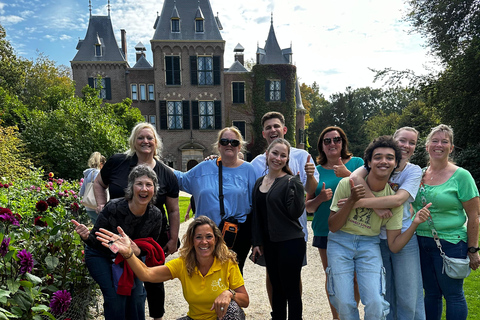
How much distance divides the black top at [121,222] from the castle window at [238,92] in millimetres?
22182

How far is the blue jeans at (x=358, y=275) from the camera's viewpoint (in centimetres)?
268

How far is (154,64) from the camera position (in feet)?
77.5

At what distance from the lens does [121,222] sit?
2869mm

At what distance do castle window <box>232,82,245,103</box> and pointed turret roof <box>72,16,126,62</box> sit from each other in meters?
8.70

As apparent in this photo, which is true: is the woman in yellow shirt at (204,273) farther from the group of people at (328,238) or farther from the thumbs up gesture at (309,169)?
the thumbs up gesture at (309,169)

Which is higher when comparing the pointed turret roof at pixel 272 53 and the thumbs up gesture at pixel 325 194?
the pointed turret roof at pixel 272 53

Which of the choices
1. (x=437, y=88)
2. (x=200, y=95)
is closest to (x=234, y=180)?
(x=437, y=88)

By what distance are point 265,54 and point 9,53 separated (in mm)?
18590

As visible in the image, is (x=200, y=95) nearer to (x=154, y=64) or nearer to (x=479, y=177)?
(x=154, y=64)

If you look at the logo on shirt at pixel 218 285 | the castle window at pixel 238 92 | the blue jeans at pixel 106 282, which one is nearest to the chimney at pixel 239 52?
the castle window at pixel 238 92

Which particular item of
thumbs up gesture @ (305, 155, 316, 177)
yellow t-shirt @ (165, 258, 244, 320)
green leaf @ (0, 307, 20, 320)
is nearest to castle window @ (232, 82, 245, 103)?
thumbs up gesture @ (305, 155, 316, 177)

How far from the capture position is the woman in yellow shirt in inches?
105

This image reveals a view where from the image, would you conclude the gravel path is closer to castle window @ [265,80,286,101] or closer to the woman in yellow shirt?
the woman in yellow shirt

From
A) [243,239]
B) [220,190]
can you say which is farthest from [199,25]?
[243,239]
